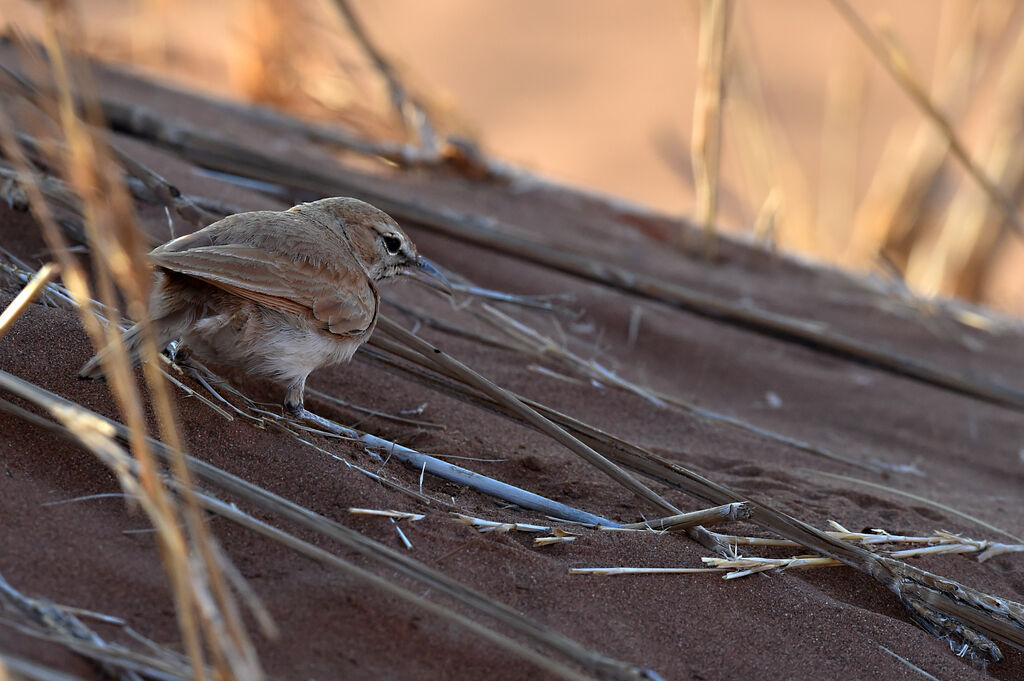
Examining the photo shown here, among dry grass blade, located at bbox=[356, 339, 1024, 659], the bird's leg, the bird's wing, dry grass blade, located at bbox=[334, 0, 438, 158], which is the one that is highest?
dry grass blade, located at bbox=[334, 0, 438, 158]

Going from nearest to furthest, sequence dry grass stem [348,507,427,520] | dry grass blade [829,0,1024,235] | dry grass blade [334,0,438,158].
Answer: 1. dry grass stem [348,507,427,520]
2. dry grass blade [829,0,1024,235]
3. dry grass blade [334,0,438,158]

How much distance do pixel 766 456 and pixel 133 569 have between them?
7.77 ft

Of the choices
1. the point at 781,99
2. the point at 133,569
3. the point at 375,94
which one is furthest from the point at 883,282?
the point at 781,99

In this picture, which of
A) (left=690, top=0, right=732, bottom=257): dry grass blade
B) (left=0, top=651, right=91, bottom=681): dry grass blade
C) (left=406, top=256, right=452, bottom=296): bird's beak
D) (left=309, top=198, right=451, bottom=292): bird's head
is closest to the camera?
(left=0, top=651, right=91, bottom=681): dry grass blade

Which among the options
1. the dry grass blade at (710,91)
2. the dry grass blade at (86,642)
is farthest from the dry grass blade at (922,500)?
the dry grass blade at (86,642)

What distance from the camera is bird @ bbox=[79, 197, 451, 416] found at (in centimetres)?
271

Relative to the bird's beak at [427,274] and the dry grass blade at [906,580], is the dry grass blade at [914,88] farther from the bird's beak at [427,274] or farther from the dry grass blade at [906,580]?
the dry grass blade at [906,580]

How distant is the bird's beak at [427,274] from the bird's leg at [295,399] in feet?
2.50

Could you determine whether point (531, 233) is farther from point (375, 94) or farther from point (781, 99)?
point (781, 99)

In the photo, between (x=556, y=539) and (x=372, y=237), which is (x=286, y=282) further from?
(x=556, y=539)

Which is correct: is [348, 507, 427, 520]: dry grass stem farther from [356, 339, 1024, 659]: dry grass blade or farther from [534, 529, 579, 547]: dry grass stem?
[356, 339, 1024, 659]: dry grass blade

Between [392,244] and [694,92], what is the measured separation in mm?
10969

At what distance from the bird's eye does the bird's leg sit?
71 cm

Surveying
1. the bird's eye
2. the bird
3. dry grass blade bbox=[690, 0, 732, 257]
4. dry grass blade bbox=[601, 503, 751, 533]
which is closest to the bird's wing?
the bird
